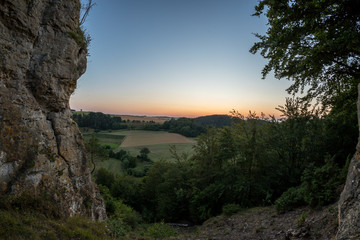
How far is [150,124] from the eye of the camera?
73.6 metres

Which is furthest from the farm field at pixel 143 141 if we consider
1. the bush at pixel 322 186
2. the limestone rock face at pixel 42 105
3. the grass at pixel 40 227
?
the grass at pixel 40 227

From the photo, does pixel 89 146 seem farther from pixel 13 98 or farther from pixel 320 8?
pixel 320 8

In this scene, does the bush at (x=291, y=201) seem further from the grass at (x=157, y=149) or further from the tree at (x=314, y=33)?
the grass at (x=157, y=149)

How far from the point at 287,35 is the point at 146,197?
26.8m

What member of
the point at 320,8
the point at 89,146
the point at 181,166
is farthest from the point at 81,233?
the point at 89,146

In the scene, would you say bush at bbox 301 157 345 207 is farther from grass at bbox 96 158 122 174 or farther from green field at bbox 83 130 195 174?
grass at bbox 96 158 122 174

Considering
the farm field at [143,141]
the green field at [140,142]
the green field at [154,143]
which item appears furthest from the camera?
the farm field at [143,141]

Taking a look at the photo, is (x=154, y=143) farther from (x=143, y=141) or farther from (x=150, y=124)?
(x=150, y=124)

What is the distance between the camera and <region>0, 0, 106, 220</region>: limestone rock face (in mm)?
5320

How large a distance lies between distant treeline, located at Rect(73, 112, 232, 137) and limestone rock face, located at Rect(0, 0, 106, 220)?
150 feet

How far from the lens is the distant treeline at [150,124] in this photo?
185 ft

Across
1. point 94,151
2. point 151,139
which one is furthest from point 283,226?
point 151,139

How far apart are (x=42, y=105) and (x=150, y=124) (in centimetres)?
6740

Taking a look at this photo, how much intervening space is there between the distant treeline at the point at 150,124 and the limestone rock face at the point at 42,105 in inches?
1796
